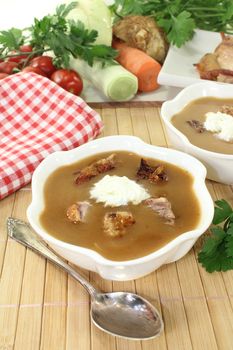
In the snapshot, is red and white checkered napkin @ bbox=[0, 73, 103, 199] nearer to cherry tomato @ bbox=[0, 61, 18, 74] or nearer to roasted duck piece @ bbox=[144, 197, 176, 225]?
cherry tomato @ bbox=[0, 61, 18, 74]

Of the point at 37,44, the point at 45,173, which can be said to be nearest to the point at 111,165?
the point at 45,173

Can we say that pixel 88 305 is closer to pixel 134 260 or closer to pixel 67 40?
pixel 134 260

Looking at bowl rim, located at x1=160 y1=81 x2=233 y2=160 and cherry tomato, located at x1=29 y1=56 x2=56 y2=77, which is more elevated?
bowl rim, located at x1=160 y1=81 x2=233 y2=160

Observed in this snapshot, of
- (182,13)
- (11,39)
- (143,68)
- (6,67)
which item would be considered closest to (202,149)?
(143,68)

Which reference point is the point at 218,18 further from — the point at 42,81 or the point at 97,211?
the point at 97,211

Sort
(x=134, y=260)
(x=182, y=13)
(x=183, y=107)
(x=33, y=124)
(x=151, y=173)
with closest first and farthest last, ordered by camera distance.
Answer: (x=134, y=260)
(x=151, y=173)
(x=183, y=107)
(x=33, y=124)
(x=182, y=13)

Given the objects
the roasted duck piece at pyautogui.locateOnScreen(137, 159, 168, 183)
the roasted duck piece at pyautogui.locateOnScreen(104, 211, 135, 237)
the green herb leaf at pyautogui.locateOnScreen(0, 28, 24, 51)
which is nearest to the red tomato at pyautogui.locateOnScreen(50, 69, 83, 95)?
the green herb leaf at pyautogui.locateOnScreen(0, 28, 24, 51)

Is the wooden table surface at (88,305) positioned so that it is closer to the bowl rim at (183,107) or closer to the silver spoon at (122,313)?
the silver spoon at (122,313)
